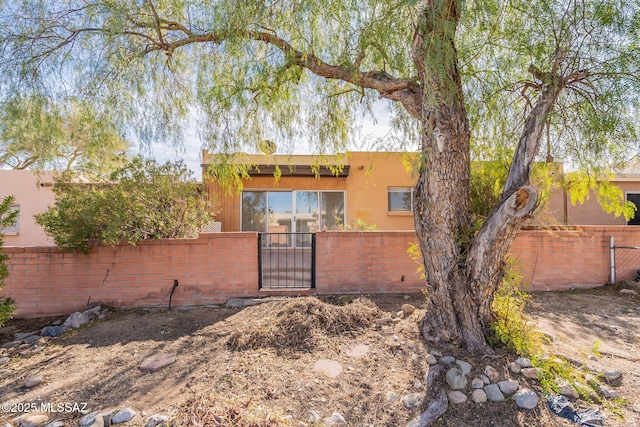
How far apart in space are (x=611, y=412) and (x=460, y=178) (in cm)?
250

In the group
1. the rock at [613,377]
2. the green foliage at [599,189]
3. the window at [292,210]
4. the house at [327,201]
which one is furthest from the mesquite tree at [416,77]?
the window at [292,210]

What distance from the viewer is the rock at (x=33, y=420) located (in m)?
2.66

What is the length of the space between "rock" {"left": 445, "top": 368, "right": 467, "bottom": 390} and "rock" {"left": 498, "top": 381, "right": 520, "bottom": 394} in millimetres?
322

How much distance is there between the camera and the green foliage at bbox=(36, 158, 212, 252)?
200 inches

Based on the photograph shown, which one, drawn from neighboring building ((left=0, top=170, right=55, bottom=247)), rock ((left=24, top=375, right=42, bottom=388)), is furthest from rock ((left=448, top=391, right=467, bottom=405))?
neighboring building ((left=0, top=170, right=55, bottom=247))

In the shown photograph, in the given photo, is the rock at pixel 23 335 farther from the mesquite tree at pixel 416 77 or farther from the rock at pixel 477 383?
the rock at pixel 477 383

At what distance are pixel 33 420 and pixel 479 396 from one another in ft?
12.7

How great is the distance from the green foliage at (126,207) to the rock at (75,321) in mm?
1049

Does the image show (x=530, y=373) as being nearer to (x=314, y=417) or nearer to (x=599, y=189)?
(x=314, y=417)

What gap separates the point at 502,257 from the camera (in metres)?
3.59

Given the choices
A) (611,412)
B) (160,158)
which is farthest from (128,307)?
(611,412)

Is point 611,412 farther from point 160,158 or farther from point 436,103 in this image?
point 160,158

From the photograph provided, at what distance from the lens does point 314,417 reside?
2738 mm

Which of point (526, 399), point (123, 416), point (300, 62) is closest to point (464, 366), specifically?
point (526, 399)
